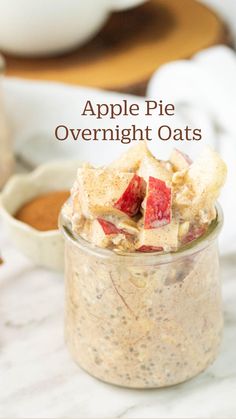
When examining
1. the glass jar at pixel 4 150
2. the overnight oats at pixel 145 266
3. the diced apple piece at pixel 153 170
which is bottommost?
the overnight oats at pixel 145 266

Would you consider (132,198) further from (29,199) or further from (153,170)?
(29,199)

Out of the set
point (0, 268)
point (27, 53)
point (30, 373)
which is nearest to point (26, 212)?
point (0, 268)

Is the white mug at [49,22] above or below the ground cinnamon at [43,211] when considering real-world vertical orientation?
above

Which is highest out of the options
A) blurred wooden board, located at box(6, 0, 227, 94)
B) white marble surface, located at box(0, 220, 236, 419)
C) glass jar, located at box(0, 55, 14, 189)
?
blurred wooden board, located at box(6, 0, 227, 94)

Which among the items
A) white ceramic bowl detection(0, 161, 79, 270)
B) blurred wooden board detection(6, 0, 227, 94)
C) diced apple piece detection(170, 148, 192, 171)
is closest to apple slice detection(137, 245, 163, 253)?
diced apple piece detection(170, 148, 192, 171)

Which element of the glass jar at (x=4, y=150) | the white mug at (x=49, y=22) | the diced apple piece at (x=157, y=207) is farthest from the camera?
the white mug at (x=49, y=22)

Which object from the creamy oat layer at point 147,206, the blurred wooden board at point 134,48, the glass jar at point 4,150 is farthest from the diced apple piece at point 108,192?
the blurred wooden board at point 134,48

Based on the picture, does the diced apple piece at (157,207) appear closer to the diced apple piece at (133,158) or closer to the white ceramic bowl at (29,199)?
the diced apple piece at (133,158)

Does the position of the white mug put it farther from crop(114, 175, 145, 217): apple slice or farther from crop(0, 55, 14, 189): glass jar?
crop(114, 175, 145, 217): apple slice
